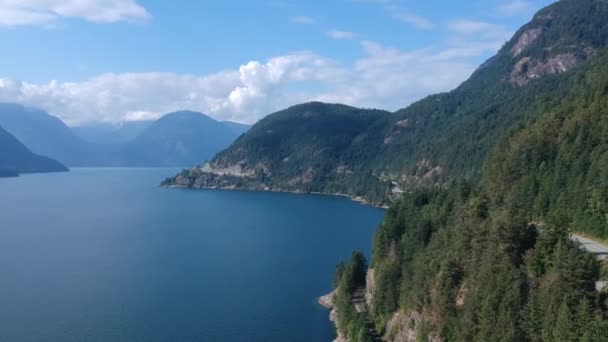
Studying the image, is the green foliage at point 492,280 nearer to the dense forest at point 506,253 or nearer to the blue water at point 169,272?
the dense forest at point 506,253

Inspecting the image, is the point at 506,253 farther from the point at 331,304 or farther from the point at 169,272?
the point at 169,272

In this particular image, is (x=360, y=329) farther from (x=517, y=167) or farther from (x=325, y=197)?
(x=325, y=197)

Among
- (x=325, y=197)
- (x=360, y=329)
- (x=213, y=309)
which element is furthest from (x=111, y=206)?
(x=360, y=329)

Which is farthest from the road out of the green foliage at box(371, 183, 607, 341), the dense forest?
→ the green foliage at box(371, 183, 607, 341)

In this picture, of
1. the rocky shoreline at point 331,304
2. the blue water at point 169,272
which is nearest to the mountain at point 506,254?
the rocky shoreline at point 331,304

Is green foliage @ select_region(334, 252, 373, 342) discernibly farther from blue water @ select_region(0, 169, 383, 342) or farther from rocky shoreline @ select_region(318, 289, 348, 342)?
blue water @ select_region(0, 169, 383, 342)

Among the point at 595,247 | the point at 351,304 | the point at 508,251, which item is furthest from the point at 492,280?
the point at 351,304

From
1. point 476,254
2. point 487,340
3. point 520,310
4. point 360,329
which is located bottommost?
point 360,329
